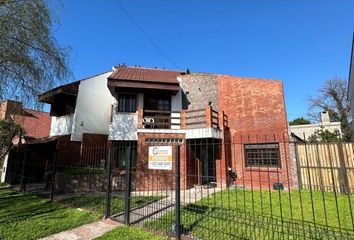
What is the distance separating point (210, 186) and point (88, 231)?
807 cm

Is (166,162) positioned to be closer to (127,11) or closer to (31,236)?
(31,236)

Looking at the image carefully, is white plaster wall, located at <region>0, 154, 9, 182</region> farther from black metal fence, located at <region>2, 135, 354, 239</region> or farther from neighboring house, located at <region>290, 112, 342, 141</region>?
neighboring house, located at <region>290, 112, 342, 141</region>

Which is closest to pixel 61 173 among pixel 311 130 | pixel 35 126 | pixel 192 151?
pixel 192 151

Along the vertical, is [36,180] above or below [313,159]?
below

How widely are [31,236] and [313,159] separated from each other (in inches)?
507

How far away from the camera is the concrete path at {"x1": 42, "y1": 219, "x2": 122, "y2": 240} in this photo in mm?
5648

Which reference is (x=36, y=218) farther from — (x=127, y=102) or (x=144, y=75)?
(x=144, y=75)

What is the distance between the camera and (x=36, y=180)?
554 inches

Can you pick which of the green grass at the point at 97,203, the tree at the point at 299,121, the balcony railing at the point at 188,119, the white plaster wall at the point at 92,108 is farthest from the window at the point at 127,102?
the tree at the point at 299,121

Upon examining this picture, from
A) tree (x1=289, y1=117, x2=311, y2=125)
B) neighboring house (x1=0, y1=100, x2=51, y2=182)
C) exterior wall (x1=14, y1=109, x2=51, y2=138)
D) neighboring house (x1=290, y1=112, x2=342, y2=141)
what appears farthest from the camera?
tree (x1=289, y1=117, x2=311, y2=125)

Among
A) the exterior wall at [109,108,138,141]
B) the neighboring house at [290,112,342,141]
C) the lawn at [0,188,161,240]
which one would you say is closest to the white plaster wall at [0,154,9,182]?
the lawn at [0,188,161,240]

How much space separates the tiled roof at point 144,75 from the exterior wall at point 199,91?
1258mm

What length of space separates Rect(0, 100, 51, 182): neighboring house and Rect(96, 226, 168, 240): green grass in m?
5.73

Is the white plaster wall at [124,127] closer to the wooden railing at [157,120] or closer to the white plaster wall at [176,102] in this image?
the wooden railing at [157,120]
